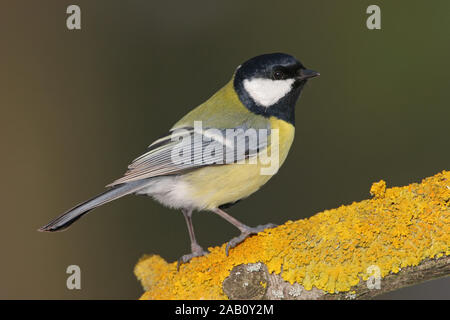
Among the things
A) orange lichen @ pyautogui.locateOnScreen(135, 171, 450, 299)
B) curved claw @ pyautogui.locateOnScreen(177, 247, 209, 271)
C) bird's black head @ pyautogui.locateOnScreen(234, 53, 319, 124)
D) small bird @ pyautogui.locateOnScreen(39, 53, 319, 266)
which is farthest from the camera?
bird's black head @ pyautogui.locateOnScreen(234, 53, 319, 124)

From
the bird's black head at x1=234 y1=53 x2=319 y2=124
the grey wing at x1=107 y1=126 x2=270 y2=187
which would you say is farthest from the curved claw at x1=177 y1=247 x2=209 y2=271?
the bird's black head at x1=234 y1=53 x2=319 y2=124

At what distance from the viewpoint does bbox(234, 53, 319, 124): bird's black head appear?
2424mm

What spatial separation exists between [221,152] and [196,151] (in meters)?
0.11

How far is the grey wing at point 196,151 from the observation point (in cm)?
228

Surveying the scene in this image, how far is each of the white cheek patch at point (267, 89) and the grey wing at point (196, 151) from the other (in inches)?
7.3

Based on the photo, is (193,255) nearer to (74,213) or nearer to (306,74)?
(74,213)

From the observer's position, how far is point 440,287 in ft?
10.2

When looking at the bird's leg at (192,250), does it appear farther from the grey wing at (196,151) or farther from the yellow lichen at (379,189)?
the yellow lichen at (379,189)

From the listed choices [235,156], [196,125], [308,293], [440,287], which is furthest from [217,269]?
[440,287]

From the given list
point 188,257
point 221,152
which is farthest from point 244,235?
point 221,152

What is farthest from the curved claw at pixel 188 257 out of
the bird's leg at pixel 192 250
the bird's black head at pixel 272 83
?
the bird's black head at pixel 272 83

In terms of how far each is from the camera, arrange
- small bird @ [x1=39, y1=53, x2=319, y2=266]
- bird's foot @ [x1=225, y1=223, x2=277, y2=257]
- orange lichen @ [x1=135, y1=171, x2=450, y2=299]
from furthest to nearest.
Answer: small bird @ [x1=39, y1=53, x2=319, y2=266] → bird's foot @ [x1=225, y1=223, x2=277, y2=257] → orange lichen @ [x1=135, y1=171, x2=450, y2=299]

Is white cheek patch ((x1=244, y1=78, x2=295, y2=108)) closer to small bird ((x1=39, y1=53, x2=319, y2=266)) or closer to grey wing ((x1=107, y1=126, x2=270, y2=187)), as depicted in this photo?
small bird ((x1=39, y1=53, x2=319, y2=266))

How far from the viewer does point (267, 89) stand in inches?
96.4
